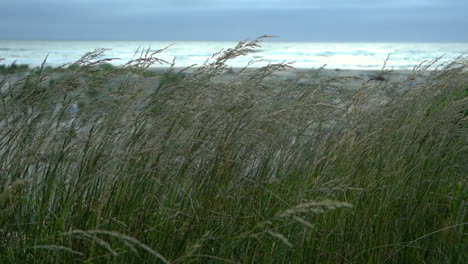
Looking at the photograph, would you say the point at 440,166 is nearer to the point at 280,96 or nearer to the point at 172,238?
the point at 280,96

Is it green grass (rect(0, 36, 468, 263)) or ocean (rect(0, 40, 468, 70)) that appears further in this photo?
ocean (rect(0, 40, 468, 70))

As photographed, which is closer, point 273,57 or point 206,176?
point 206,176

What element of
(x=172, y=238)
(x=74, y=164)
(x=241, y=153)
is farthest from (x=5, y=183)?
(x=241, y=153)

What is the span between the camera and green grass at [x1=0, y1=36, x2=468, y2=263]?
2363mm

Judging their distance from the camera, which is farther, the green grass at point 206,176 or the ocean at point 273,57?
the ocean at point 273,57

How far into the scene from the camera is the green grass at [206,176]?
2363 millimetres

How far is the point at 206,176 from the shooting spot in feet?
8.46

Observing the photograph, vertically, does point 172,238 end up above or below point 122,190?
below

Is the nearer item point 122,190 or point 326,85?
point 122,190

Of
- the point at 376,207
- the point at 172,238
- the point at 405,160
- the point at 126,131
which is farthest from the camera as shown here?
the point at 405,160

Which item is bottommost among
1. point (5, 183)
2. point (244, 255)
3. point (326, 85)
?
point (244, 255)

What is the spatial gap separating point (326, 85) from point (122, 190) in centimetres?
150

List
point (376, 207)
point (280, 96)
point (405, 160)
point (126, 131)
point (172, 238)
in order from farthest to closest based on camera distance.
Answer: point (280, 96), point (405, 160), point (376, 207), point (126, 131), point (172, 238)

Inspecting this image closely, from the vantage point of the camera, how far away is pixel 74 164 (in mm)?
2682
